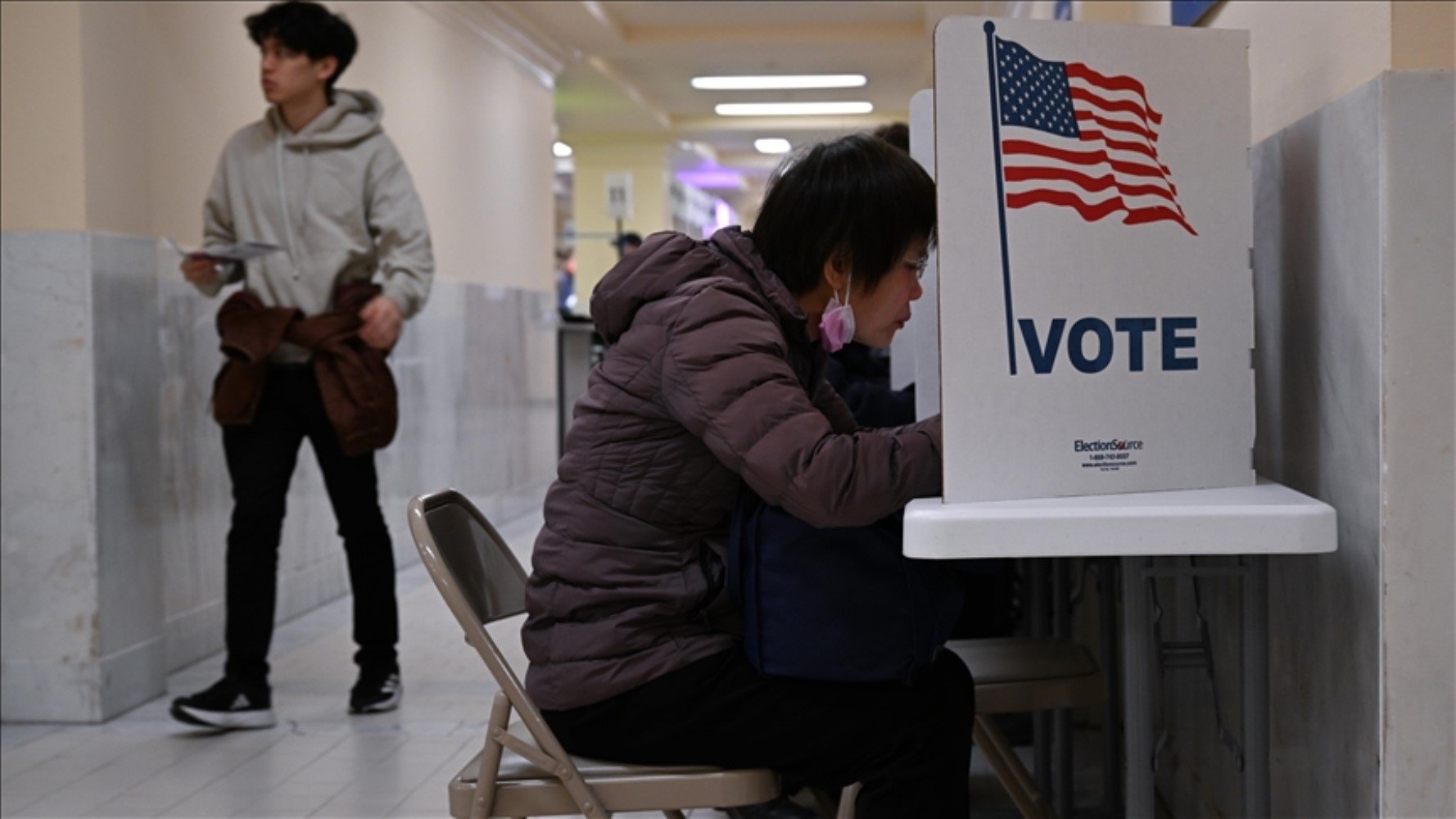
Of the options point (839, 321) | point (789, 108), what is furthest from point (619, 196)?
point (839, 321)

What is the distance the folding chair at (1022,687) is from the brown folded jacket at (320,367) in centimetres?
183

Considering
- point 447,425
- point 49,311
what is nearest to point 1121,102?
point 49,311

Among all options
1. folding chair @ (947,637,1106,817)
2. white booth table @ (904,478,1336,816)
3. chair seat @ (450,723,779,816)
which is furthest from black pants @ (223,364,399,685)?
white booth table @ (904,478,1336,816)

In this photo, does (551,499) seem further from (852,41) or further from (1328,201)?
(852,41)

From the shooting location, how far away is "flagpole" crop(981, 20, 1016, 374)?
154 cm

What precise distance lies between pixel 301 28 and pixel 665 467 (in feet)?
7.74

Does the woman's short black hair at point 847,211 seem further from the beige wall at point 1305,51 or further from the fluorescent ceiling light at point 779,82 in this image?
the fluorescent ceiling light at point 779,82

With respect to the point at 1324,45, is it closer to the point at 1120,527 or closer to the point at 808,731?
the point at 1120,527

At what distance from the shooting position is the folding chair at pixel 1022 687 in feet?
6.57

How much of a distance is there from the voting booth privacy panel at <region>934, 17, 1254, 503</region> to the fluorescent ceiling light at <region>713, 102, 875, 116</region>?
39.1 feet

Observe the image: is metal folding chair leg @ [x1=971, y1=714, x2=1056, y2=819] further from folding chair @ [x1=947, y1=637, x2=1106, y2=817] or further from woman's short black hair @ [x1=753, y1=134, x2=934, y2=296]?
woman's short black hair @ [x1=753, y1=134, x2=934, y2=296]

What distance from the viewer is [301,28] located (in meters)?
3.67

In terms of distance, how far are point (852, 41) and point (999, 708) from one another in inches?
338

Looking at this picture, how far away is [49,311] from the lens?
371 cm
